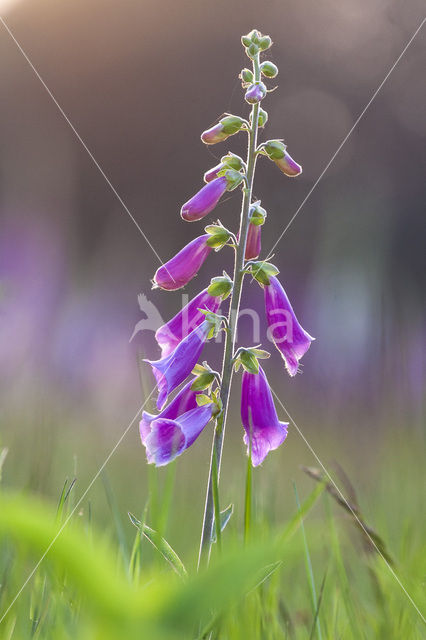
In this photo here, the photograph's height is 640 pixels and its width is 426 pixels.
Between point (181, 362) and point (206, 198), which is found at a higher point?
point (206, 198)

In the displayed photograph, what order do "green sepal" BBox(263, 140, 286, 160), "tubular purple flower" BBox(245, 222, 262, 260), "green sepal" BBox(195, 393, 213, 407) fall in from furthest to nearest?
"tubular purple flower" BBox(245, 222, 262, 260) < "green sepal" BBox(263, 140, 286, 160) < "green sepal" BBox(195, 393, 213, 407)

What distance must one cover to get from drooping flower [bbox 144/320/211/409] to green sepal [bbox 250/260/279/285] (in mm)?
209

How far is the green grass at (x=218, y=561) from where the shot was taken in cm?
30

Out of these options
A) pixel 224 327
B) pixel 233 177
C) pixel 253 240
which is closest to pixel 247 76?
pixel 233 177

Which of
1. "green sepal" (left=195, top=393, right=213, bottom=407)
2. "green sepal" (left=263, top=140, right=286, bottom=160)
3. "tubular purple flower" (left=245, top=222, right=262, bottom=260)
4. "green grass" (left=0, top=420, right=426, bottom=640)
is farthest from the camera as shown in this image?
"tubular purple flower" (left=245, top=222, right=262, bottom=260)

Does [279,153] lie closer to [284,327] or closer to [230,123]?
[230,123]

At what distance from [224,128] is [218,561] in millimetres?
1664

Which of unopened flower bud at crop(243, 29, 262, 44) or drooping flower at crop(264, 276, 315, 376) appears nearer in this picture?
drooping flower at crop(264, 276, 315, 376)

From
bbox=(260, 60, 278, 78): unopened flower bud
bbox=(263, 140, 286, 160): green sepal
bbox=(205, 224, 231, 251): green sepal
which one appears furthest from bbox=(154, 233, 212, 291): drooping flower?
bbox=(260, 60, 278, 78): unopened flower bud

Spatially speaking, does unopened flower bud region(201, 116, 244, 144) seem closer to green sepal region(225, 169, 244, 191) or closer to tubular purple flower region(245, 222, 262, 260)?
green sepal region(225, 169, 244, 191)

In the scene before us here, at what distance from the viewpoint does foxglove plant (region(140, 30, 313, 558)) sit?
1.61 meters

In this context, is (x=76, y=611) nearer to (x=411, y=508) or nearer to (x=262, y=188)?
(x=411, y=508)

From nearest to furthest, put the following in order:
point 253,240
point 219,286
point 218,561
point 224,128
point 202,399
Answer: point 218,561, point 202,399, point 219,286, point 224,128, point 253,240

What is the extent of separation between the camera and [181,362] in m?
1.79
